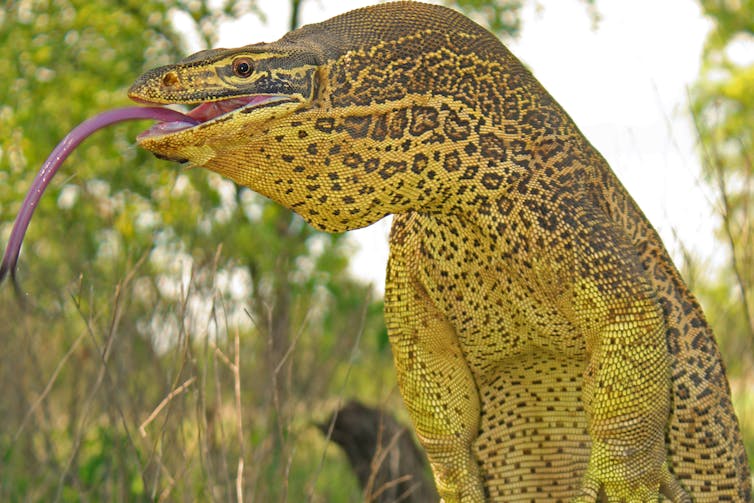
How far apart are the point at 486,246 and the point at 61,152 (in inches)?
50.3

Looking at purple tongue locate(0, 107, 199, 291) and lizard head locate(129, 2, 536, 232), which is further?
lizard head locate(129, 2, 536, 232)

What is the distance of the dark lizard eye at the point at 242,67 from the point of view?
2838 millimetres

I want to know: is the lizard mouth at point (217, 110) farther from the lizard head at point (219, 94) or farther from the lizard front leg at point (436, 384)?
the lizard front leg at point (436, 384)

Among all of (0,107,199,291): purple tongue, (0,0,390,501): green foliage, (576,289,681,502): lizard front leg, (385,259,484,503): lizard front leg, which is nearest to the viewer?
(0,107,199,291): purple tongue

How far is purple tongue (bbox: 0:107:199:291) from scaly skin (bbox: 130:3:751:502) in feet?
0.25

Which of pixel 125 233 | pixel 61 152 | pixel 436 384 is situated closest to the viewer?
pixel 61 152

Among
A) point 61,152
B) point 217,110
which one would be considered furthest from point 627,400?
point 61,152

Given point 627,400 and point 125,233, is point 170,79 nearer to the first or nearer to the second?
point 627,400

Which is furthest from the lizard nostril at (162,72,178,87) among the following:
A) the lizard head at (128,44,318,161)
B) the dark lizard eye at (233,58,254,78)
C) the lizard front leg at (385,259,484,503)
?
the lizard front leg at (385,259,484,503)

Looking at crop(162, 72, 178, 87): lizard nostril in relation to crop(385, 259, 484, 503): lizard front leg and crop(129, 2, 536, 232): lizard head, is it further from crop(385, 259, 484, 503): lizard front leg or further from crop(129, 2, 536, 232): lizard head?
crop(385, 259, 484, 503): lizard front leg

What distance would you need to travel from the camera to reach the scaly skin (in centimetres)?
294

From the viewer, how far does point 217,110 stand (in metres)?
2.88

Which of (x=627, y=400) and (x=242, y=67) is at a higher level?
(x=242, y=67)

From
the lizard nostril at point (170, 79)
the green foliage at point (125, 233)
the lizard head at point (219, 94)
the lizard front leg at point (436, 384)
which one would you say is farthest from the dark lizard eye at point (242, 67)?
the green foliage at point (125, 233)
